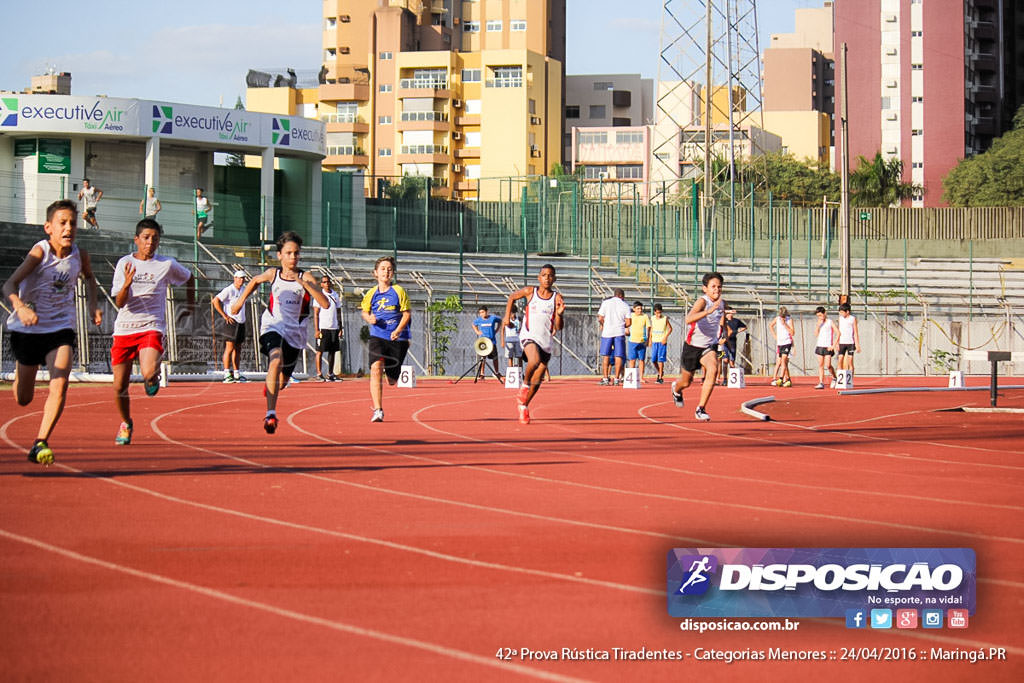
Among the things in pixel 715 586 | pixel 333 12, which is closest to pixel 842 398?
pixel 715 586

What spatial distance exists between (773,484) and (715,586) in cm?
513

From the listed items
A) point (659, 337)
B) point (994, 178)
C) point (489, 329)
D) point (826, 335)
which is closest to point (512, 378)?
point (489, 329)

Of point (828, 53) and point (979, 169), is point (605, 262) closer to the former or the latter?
point (979, 169)

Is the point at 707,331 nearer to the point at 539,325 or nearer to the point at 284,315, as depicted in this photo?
the point at 539,325

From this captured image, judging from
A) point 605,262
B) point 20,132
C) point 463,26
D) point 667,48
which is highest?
point 463,26

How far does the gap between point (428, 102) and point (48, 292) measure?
8588 cm

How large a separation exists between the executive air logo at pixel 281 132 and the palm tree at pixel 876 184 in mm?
47727

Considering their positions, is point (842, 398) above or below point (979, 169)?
below

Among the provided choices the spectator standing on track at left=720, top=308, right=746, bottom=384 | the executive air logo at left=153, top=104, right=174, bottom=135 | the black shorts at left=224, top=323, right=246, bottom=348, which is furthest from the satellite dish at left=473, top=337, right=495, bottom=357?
the executive air logo at left=153, top=104, right=174, bottom=135

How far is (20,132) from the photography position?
41.4m

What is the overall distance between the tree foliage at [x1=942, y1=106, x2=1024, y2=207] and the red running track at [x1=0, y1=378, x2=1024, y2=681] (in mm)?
66560

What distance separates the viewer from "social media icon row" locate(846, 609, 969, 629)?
519cm

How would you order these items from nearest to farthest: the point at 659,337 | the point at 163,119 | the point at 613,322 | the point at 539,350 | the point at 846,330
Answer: the point at 539,350, the point at 846,330, the point at 613,322, the point at 659,337, the point at 163,119

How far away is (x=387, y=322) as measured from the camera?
15.3m
